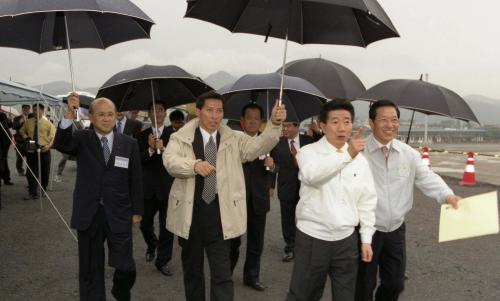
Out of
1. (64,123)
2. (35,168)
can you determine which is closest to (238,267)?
(64,123)

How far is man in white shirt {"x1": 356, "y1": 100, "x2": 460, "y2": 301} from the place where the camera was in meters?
3.42

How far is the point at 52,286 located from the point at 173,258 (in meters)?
1.50

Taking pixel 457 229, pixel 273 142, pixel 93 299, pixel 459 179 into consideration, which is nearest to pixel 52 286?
pixel 93 299

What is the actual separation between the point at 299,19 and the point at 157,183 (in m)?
2.49

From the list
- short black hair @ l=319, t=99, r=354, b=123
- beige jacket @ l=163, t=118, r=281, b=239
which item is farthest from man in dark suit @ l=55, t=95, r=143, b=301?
short black hair @ l=319, t=99, r=354, b=123

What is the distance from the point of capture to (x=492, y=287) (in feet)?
15.8

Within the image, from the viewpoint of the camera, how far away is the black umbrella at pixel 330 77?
19.1ft

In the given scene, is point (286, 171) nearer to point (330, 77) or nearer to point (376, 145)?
point (330, 77)

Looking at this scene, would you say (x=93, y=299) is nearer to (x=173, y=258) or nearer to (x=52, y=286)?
(x=52, y=286)

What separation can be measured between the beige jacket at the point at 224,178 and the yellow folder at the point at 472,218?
1.37 metres

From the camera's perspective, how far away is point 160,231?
515 cm

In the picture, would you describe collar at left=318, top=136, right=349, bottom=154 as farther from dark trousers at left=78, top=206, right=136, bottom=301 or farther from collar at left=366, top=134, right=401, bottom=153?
dark trousers at left=78, top=206, right=136, bottom=301

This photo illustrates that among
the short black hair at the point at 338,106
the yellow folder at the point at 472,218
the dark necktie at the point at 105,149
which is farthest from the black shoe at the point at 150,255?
the yellow folder at the point at 472,218

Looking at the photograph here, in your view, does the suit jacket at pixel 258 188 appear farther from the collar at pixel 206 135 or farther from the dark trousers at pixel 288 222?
the dark trousers at pixel 288 222
